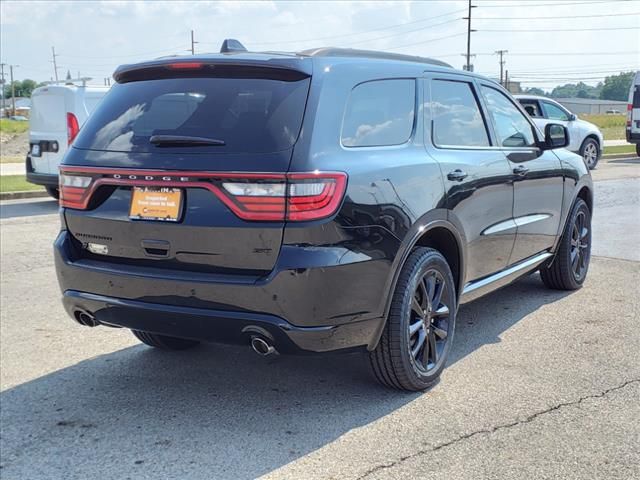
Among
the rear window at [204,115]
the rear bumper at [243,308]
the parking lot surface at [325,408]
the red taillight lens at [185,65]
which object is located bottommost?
the parking lot surface at [325,408]

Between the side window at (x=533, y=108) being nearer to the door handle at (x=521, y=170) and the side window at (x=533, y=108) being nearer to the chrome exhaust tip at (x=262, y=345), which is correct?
the door handle at (x=521, y=170)

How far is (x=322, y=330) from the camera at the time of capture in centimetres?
339

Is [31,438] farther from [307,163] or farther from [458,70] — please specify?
[458,70]

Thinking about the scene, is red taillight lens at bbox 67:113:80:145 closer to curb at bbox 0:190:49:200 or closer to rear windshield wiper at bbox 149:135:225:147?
curb at bbox 0:190:49:200

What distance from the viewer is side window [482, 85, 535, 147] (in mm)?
5078

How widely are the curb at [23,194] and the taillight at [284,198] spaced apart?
11884 mm

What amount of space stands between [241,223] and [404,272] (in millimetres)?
960

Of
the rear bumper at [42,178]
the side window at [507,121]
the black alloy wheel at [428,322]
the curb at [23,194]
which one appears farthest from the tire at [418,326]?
the curb at [23,194]

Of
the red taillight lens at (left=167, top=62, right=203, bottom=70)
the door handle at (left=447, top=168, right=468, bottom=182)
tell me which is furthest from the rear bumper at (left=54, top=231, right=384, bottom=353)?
the red taillight lens at (left=167, top=62, right=203, bottom=70)

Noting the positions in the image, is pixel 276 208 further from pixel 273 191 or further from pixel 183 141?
pixel 183 141

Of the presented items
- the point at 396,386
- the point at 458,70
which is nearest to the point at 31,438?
the point at 396,386

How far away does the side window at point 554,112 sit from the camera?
57.9ft

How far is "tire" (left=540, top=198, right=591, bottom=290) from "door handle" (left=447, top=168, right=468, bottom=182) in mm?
2047

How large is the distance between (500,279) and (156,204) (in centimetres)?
254
